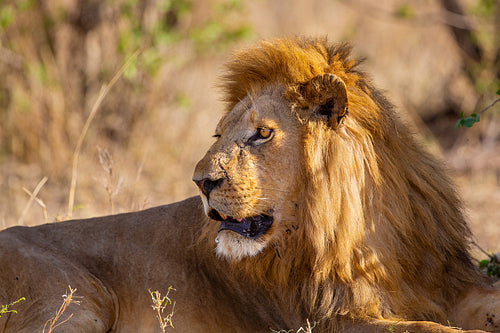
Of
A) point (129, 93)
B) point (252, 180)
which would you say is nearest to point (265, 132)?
point (252, 180)

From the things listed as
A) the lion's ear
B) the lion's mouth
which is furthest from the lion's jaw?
the lion's ear

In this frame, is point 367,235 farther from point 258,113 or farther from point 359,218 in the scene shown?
point 258,113

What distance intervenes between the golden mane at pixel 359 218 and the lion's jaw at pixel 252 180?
0.08 metres

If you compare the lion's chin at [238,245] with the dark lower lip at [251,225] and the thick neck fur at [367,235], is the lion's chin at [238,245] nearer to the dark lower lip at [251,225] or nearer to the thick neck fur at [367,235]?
the dark lower lip at [251,225]

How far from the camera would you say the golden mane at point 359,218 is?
307 cm

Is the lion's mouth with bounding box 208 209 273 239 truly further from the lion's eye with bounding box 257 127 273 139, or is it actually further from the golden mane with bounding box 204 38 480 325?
the lion's eye with bounding box 257 127 273 139

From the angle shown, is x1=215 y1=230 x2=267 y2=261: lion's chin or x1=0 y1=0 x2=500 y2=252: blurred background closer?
x1=215 y1=230 x2=267 y2=261: lion's chin

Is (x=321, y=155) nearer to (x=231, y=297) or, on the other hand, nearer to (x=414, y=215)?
(x=414, y=215)

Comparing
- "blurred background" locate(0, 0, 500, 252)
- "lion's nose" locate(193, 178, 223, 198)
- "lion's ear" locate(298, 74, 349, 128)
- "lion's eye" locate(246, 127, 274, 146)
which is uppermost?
"lion's ear" locate(298, 74, 349, 128)

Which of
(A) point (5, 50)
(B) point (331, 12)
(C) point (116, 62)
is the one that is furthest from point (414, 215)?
(B) point (331, 12)

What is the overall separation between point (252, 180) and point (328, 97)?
50 cm

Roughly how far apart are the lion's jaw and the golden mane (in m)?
0.08

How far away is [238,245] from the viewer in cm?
309

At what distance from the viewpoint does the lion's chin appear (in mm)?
3090
